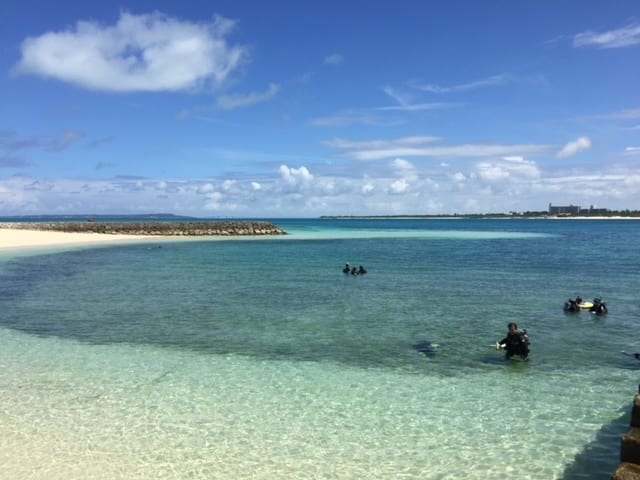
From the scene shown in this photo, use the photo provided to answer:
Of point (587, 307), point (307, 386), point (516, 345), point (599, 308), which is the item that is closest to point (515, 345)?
point (516, 345)

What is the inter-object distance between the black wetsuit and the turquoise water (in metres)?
0.36

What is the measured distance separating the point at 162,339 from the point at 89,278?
1999cm

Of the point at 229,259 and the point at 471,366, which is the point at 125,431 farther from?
the point at 229,259

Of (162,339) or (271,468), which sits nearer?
(271,468)

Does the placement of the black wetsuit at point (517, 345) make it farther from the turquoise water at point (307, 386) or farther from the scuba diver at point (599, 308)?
the scuba diver at point (599, 308)

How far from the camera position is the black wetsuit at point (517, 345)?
15977 millimetres

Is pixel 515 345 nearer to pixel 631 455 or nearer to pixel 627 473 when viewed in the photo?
→ pixel 631 455

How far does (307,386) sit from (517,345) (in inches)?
267

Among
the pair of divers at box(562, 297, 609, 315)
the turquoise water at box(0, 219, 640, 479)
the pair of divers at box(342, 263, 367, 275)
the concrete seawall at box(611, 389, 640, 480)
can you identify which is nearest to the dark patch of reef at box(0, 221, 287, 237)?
the pair of divers at box(342, 263, 367, 275)

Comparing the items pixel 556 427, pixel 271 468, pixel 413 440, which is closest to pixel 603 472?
pixel 556 427

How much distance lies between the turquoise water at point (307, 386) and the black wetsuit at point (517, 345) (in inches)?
14.1

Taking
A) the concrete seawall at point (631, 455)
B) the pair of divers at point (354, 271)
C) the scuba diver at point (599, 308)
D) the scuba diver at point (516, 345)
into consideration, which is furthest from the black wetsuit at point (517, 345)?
the pair of divers at point (354, 271)

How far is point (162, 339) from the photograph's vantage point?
60.5 feet

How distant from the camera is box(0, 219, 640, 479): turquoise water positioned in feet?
30.6
